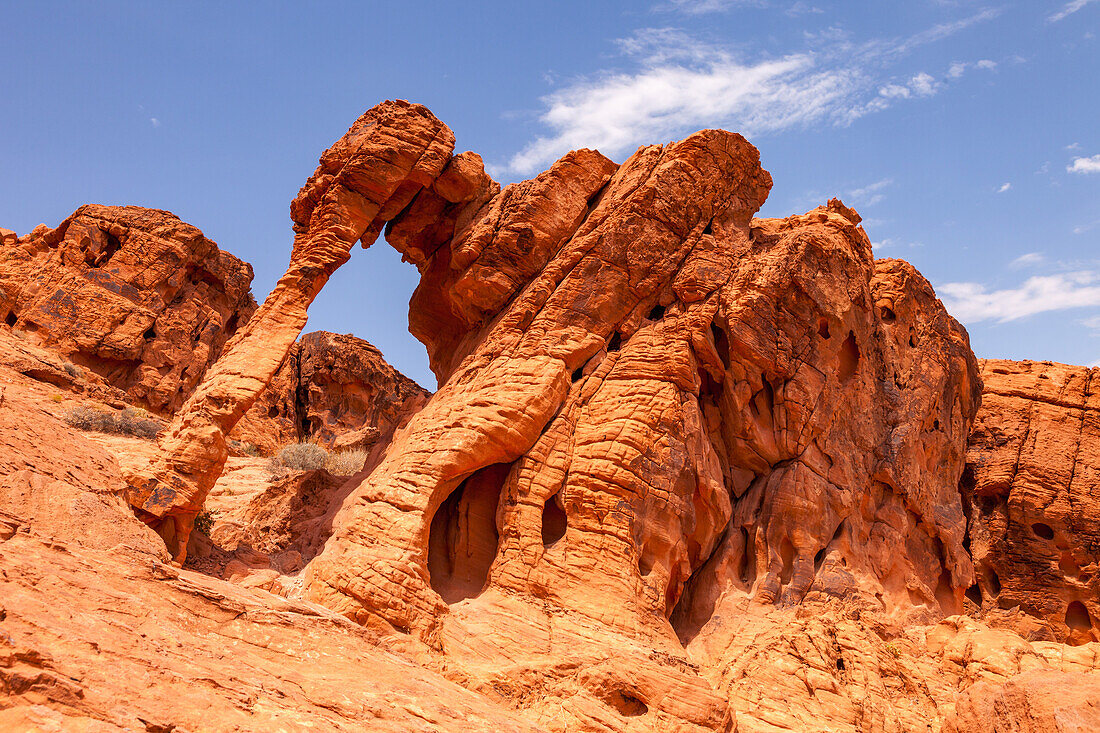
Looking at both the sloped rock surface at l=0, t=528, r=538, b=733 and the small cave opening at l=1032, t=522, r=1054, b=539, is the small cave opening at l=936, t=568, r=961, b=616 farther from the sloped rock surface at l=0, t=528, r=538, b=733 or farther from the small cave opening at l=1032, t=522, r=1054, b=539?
the sloped rock surface at l=0, t=528, r=538, b=733

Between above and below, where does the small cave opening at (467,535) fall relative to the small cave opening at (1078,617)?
below

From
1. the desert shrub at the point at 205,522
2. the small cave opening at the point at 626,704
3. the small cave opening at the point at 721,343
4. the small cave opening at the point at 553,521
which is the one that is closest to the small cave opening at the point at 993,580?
the small cave opening at the point at 721,343

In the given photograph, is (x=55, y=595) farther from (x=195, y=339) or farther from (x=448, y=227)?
(x=195, y=339)

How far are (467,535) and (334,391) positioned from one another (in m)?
20.1

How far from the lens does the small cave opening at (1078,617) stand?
22.5 metres

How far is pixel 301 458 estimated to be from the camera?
22.5m

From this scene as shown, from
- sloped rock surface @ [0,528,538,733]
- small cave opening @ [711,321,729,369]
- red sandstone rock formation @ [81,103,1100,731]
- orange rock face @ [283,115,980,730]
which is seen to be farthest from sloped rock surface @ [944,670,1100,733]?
small cave opening @ [711,321,729,369]

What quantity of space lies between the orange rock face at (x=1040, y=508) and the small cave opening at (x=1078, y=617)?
0.08 ft

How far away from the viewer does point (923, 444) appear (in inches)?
774

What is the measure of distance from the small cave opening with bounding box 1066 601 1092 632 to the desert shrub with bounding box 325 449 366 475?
2057cm

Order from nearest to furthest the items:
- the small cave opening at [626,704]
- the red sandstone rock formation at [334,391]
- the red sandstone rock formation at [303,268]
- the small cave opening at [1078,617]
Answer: the small cave opening at [626,704] < the red sandstone rock formation at [303,268] < the small cave opening at [1078,617] < the red sandstone rock formation at [334,391]

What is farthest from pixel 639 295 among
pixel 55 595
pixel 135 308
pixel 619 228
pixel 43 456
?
pixel 135 308

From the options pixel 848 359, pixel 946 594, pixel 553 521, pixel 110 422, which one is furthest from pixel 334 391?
pixel 946 594

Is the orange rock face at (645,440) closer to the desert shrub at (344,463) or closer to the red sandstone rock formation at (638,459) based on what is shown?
the red sandstone rock formation at (638,459)
